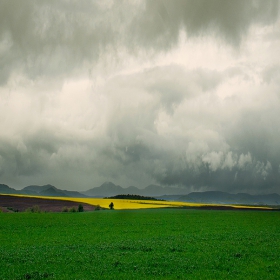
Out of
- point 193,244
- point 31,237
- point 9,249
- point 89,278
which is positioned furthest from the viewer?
point 31,237

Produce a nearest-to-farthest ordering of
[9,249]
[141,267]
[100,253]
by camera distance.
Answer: [141,267]
[100,253]
[9,249]

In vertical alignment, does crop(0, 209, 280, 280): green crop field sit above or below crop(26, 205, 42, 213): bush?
above

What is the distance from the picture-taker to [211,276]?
56.2ft

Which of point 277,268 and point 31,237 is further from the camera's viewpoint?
point 31,237

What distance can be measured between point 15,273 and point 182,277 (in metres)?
9.57

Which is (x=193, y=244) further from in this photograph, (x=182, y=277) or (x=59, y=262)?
(x=59, y=262)

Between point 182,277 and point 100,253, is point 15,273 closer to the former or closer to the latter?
point 100,253

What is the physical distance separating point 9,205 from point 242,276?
84.2 metres

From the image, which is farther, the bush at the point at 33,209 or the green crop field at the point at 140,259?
the bush at the point at 33,209

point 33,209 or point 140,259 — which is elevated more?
point 140,259

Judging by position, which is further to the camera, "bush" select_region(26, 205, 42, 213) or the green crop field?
"bush" select_region(26, 205, 42, 213)

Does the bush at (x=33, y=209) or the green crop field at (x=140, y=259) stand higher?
the green crop field at (x=140, y=259)

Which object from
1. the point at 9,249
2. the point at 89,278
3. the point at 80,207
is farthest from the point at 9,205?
the point at 89,278

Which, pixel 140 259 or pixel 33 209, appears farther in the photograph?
pixel 33 209
